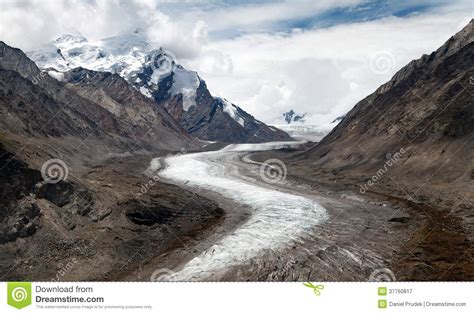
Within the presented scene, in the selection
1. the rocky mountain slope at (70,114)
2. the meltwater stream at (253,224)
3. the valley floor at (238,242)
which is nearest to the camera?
the valley floor at (238,242)

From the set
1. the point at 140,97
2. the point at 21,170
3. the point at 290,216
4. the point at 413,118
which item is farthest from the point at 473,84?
the point at 140,97

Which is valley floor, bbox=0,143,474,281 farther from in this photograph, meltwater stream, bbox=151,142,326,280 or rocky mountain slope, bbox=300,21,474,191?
rocky mountain slope, bbox=300,21,474,191

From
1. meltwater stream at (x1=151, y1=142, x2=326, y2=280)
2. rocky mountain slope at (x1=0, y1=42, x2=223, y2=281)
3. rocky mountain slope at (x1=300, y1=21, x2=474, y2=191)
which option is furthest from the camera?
rocky mountain slope at (x1=300, y1=21, x2=474, y2=191)
